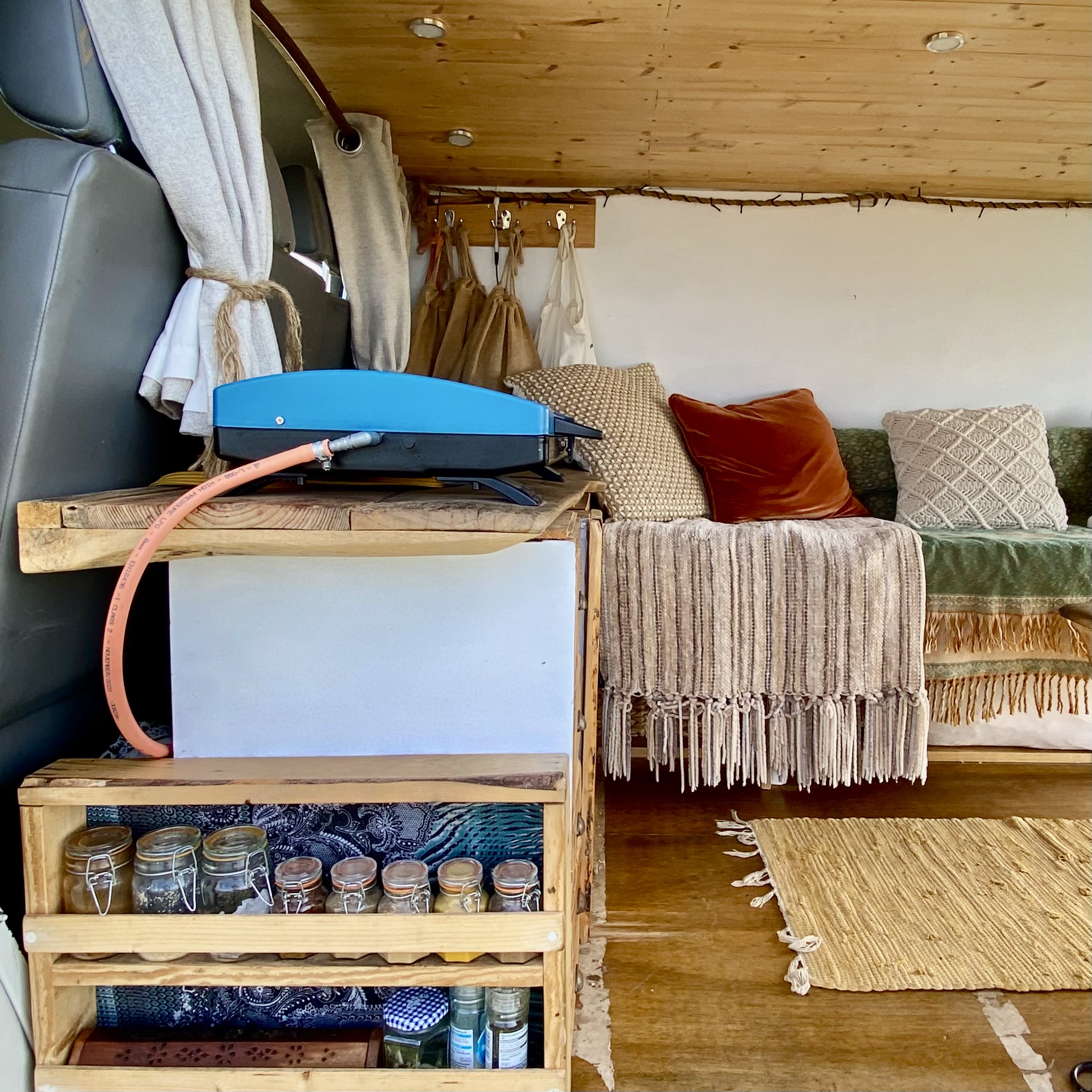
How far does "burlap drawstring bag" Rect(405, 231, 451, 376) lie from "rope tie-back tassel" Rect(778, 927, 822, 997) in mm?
1689

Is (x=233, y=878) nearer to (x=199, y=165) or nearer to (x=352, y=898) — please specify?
(x=352, y=898)

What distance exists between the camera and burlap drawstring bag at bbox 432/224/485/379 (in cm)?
225

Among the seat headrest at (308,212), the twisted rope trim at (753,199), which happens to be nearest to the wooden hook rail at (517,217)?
the twisted rope trim at (753,199)

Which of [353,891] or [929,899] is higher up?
[353,891]

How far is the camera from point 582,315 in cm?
232

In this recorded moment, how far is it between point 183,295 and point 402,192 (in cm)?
125

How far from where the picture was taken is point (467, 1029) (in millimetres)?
802

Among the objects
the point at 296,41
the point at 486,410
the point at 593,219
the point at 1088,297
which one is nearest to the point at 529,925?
the point at 486,410

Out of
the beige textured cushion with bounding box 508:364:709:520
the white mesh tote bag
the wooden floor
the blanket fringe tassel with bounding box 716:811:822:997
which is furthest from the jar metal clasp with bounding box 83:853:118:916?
the white mesh tote bag

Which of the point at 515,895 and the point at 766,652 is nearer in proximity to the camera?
the point at 515,895

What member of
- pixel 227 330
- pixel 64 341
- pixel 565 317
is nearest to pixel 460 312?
pixel 565 317

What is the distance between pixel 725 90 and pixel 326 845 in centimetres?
178

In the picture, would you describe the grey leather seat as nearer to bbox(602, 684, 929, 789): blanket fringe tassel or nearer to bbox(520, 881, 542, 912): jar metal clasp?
bbox(520, 881, 542, 912): jar metal clasp

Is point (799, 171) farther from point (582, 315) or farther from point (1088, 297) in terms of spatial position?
point (1088, 297)
